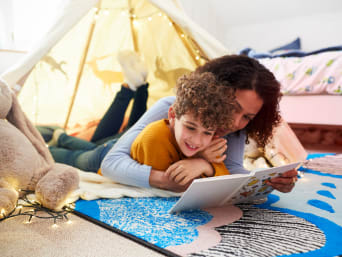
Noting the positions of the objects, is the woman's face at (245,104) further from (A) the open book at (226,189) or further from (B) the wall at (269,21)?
(B) the wall at (269,21)

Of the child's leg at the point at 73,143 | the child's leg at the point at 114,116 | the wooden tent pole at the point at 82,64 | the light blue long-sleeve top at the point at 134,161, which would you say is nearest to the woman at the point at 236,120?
the light blue long-sleeve top at the point at 134,161

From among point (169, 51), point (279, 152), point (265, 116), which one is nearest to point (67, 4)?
point (169, 51)

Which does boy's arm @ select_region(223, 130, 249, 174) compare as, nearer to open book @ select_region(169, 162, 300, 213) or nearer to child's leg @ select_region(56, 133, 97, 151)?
open book @ select_region(169, 162, 300, 213)

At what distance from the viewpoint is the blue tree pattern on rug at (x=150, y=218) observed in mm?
662

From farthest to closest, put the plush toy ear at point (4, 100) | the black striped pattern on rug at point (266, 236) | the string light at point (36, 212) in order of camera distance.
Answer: the plush toy ear at point (4, 100) → the string light at point (36, 212) → the black striped pattern on rug at point (266, 236)

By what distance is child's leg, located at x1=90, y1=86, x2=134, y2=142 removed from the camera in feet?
5.11

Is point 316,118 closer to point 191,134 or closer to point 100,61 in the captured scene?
point 100,61

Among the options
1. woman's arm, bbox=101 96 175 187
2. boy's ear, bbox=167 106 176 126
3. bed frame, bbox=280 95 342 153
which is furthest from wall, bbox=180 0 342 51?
boy's ear, bbox=167 106 176 126

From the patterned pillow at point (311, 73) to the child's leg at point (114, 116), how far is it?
118 cm

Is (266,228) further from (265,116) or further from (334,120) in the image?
(334,120)

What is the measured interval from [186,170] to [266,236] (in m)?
0.27

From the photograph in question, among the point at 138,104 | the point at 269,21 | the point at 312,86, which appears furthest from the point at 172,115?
the point at 269,21

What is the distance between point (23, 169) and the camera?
2.67ft

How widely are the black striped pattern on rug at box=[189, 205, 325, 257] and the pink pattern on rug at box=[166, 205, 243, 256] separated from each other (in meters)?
0.01
